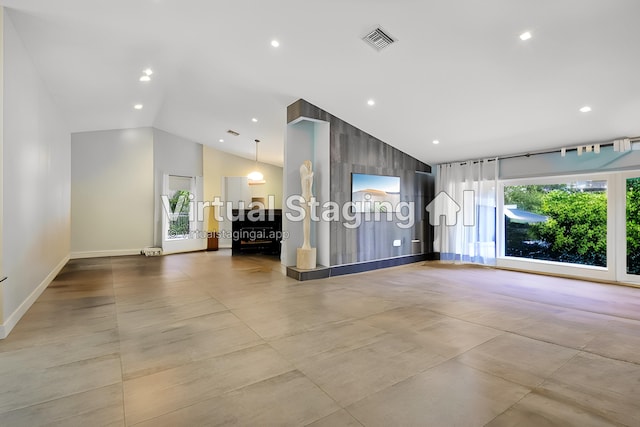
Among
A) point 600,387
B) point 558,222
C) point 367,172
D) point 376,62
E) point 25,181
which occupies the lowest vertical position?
point 600,387

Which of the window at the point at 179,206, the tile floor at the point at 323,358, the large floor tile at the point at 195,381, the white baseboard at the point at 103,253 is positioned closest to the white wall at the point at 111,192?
the white baseboard at the point at 103,253

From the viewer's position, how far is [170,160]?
8.68 meters

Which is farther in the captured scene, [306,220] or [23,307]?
[306,220]

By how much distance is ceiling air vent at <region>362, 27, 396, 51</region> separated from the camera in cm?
344

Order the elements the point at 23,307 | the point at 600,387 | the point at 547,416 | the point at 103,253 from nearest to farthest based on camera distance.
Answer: the point at 547,416 → the point at 600,387 → the point at 23,307 → the point at 103,253

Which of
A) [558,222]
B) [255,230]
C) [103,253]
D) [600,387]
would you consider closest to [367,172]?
[558,222]

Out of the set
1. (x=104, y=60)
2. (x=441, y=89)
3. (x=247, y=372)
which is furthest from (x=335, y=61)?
(x=247, y=372)

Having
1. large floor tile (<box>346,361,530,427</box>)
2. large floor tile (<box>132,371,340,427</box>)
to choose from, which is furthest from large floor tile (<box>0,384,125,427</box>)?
large floor tile (<box>346,361,530,427</box>)

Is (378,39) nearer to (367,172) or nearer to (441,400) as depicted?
(367,172)

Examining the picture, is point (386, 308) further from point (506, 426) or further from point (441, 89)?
point (441, 89)

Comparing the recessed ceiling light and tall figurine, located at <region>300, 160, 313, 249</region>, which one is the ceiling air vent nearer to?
the recessed ceiling light

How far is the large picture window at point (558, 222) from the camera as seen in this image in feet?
18.1

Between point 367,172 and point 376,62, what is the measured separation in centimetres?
248

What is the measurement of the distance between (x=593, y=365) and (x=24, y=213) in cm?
574
